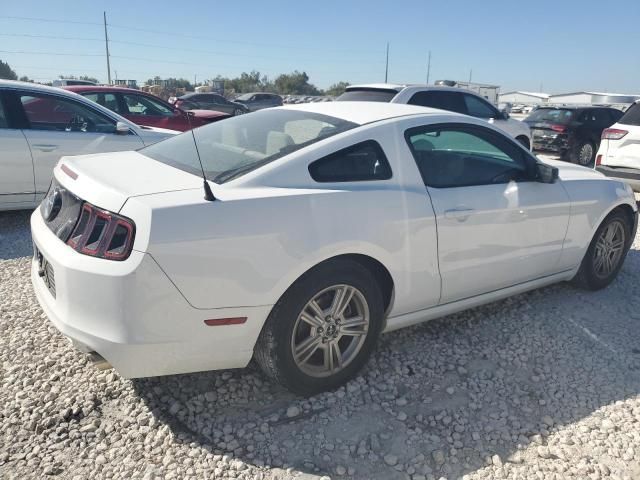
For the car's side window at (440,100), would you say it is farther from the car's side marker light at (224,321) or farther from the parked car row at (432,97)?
the car's side marker light at (224,321)

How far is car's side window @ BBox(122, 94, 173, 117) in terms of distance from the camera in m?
9.14

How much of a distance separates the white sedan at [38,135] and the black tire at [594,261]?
486 cm

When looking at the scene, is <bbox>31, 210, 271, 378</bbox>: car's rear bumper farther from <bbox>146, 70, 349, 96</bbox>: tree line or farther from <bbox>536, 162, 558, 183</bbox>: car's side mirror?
<bbox>146, 70, 349, 96</bbox>: tree line

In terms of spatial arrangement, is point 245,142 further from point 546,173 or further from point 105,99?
point 105,99

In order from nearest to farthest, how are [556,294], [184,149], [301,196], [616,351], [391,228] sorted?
[301,196], [391,228], [184,149], [616,351], [556,294]

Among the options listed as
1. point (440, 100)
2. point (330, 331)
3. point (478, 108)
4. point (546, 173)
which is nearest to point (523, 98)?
point (478, 108)

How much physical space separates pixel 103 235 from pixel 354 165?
4.28ft

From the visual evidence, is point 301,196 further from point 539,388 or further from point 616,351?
point 616,351

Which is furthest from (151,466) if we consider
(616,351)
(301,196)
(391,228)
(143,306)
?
(616,351)

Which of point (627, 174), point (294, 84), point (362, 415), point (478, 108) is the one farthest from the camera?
point (294, 84)

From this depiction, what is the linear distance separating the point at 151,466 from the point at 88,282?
2.76 ft

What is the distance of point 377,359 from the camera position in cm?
322

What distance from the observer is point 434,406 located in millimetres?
2811

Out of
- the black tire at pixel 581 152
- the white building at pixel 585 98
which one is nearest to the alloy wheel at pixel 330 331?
the black tire at pixel 581 152
